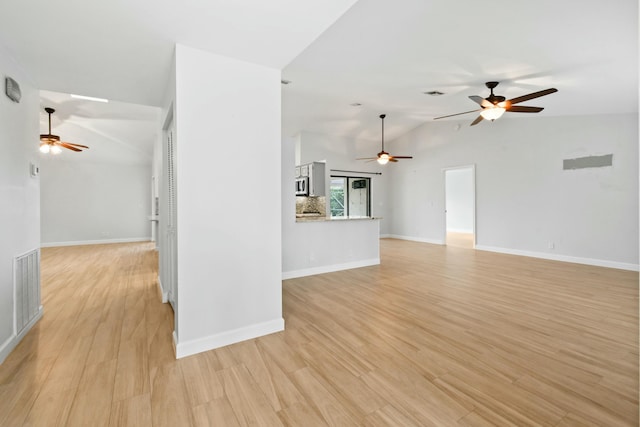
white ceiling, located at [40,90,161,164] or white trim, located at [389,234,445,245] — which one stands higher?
white ceiling, located at [40,90,161,164]

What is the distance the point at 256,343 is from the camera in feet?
7.81

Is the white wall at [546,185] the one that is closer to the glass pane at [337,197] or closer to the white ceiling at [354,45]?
the white ceiling at [354,45]

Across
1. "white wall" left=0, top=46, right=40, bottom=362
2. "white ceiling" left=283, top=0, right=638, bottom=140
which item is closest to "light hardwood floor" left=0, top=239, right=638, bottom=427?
"white wall" left=0, top=46, right=40, bottom=362

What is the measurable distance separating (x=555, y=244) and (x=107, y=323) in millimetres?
7520

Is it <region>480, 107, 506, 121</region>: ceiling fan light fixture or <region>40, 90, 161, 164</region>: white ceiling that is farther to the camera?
<region>40, 90, 161, 164</region>: white ceiling

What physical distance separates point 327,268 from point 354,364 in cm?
279

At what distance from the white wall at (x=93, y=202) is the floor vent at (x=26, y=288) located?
6.66 m

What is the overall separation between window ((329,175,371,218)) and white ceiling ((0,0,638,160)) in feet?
12.2

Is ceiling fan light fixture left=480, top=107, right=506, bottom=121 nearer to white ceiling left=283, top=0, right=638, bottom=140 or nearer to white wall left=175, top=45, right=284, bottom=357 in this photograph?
white ceiling left=283, top=0, right=638, bottom=140

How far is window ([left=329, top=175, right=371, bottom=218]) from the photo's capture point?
350 inches

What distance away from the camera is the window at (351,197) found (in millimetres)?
8898

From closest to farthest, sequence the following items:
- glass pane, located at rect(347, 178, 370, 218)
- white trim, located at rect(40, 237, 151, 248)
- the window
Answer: white trim, located at rect(40, 237, 151, 248) → the window → glass pane, located at rect(347, 178, 370, 218)

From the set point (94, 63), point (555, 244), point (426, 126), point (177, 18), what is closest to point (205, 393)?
point (177, 18)

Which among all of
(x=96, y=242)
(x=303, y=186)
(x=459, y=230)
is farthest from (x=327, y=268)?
(x=459, y=230)
